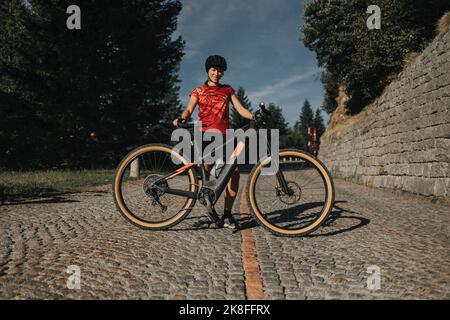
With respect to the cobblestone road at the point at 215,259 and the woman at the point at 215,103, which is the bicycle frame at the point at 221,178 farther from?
the cobblestone road at the point at 215,259

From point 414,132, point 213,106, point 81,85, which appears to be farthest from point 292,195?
point 81,85

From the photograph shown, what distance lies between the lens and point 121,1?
19078mm

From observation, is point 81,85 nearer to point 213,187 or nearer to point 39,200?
point 39,200

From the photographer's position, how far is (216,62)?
12.5 feet

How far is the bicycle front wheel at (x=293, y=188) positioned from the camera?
3.45 m

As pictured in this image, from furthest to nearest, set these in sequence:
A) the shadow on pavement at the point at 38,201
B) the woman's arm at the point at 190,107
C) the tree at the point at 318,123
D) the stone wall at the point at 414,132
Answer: the tree at the point at 318,123, the stone wall at the point at 414,132, the shadow on pavement at the point at 38,201, the woman's arm at the point at 190,107

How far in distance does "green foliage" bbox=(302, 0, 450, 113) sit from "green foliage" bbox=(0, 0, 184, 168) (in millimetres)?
11152

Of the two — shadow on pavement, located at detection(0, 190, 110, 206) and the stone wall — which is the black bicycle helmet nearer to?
shadow on pavement, located at detection(0, 190, 110, 206)

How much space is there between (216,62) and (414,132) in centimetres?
649

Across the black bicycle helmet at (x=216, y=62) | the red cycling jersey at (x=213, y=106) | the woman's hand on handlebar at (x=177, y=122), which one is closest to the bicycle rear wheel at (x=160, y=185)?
the woman's hand on handlebar at (x=177, y=122)

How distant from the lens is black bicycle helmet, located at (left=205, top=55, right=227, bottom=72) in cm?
381

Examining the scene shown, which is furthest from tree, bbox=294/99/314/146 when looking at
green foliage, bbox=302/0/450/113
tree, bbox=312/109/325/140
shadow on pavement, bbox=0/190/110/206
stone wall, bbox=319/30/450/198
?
shadow on pavement, bbox=0/190/110/206

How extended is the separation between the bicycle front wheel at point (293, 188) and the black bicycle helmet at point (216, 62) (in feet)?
4.18
